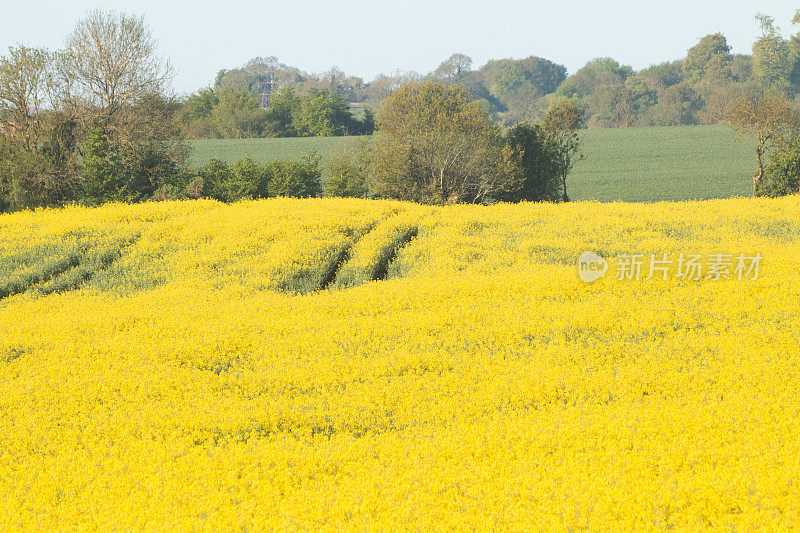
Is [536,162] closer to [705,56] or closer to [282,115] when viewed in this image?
[282,115]

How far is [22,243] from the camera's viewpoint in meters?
23.0

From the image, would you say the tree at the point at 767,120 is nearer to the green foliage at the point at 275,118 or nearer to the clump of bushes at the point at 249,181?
the clump of bushes at the point at 249,181

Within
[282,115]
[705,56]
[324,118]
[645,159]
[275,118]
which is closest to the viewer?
[645,159]

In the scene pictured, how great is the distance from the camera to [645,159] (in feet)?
209

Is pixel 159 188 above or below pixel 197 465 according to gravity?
above

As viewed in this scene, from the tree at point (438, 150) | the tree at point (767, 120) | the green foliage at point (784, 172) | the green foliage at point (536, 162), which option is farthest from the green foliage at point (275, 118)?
the green foliage at point (784, 172)

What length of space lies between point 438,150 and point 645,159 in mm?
39490

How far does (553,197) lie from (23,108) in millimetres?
31866

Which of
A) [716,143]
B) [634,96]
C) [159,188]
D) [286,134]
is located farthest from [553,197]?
[634,96]

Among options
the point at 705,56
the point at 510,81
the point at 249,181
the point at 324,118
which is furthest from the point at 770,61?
the point at 249,181

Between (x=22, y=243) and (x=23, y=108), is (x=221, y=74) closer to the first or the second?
(x=23, y=108)

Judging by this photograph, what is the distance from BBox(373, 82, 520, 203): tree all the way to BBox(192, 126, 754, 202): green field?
7640 millimetres

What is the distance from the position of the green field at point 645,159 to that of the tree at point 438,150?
25.1ft

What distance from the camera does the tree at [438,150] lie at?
110 feet
